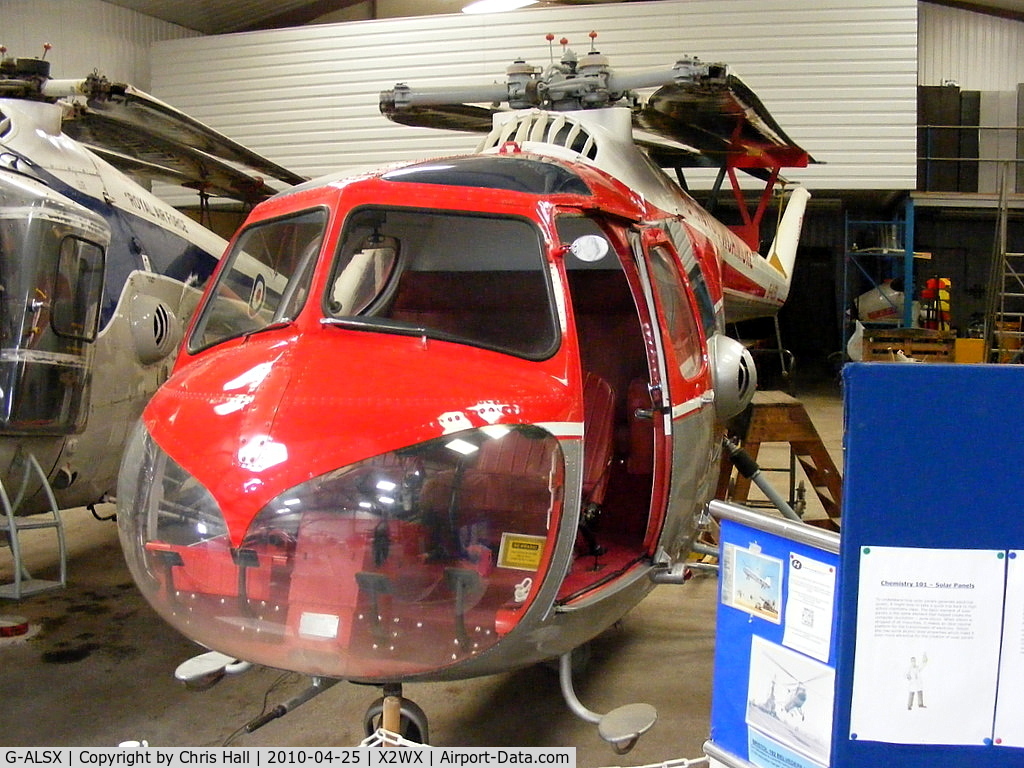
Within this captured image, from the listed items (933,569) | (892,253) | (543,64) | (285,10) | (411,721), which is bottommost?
(411,721)

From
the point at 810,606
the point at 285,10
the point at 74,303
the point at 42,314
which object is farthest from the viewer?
the point at 285,10

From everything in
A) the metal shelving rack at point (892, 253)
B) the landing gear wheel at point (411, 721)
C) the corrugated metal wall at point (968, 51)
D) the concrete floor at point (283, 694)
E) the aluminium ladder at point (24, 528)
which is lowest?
the concrete floor at point (283, 694)

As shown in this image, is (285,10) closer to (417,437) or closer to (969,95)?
(969,95)

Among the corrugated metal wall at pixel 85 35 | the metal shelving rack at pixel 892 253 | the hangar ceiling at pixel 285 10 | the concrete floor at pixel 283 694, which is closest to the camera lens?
the concrete floor at pixel 283 694

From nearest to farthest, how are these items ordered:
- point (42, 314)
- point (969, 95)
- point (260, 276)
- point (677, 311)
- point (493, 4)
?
point (260, 276) < point (677, 311) < point (42, 314) < point (493, 4) < point (969, 95)

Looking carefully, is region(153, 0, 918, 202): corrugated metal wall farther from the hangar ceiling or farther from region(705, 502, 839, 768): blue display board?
region(705, 502, 839, 768): blue display board

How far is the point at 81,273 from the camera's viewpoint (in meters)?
4.61

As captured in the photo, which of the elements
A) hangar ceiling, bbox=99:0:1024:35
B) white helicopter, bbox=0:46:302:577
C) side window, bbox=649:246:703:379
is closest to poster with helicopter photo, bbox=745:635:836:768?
side window, bbox=649:246:703:379

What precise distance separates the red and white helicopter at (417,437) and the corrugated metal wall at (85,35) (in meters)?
10.3

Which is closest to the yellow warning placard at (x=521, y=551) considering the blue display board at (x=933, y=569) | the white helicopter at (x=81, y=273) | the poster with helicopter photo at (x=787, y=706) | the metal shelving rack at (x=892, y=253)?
the poster with helicopter photo at (x=787, y=706)

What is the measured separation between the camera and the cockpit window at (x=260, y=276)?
3.18m

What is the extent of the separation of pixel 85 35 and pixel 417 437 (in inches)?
557

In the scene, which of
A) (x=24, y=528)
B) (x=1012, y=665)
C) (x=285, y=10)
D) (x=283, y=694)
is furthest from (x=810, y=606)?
(x=285, y=10)

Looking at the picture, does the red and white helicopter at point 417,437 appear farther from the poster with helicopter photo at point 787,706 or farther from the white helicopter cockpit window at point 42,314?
the white helicopter cockpit window at point 42,314
